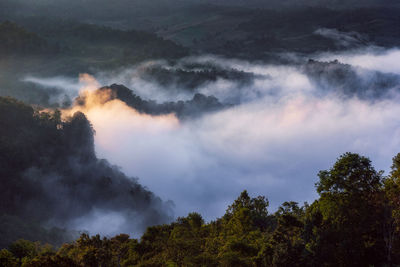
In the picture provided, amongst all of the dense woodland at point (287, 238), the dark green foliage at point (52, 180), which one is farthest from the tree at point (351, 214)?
the dark green foliage at point (52, 180)

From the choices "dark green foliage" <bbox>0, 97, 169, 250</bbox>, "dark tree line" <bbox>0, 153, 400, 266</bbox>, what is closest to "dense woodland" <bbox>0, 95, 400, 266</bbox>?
"dark tree line" <bbox>0, 153, 400, 266</bbox>

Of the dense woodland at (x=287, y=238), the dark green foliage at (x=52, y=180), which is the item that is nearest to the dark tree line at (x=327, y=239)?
the dense woodland at (x=287, y=238)

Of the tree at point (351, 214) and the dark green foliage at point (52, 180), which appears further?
the dark green foliage at point (52, 180)

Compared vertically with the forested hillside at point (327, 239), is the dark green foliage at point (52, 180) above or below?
above

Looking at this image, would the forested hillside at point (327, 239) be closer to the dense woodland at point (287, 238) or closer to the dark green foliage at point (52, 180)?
the dense woodland at point (287, 238)

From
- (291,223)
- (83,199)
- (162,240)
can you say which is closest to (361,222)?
(291,223)

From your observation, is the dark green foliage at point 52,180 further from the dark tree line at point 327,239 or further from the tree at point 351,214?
the tree at point 351,214

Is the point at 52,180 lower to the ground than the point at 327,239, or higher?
higher

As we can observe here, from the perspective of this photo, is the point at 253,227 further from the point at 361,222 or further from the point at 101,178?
the point at 101,178

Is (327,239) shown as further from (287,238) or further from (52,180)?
(52,180)

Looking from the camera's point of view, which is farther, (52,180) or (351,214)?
(52,180)

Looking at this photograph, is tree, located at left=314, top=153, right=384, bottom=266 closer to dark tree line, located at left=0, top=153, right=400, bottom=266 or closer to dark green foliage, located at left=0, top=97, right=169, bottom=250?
dark tree line, located at left=0, top=153, right=400, bottom=266

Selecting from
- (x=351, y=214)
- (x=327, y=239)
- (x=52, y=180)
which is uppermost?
(x=52, y=180)

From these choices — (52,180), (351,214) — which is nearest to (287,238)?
(351,214)
